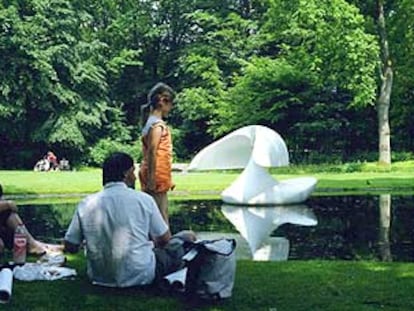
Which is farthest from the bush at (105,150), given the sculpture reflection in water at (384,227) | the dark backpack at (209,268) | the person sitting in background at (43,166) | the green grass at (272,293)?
the dark backpack at (209,268)

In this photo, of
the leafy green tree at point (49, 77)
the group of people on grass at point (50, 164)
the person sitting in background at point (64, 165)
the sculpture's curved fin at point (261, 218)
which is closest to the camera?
the sculpture's curved fin at point (261, 218)

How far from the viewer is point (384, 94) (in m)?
32.3

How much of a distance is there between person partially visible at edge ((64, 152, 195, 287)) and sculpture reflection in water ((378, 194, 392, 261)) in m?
4.21

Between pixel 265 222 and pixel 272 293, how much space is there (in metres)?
8.20

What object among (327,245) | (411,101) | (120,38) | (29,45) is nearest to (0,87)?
(29,45)

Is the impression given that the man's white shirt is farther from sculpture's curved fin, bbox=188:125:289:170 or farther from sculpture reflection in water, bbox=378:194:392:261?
sculpture's curved fin, bbox=188:125:289:170

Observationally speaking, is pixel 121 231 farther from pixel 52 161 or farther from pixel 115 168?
pixel 52 161

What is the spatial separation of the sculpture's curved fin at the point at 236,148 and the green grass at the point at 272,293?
10865 mm

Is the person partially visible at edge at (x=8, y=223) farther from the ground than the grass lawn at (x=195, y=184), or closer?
farther from the ground

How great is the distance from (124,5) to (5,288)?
45166mm

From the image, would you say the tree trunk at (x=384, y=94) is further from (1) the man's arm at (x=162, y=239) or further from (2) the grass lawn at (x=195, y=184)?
(1) the man's arm at (x=162, y=239)

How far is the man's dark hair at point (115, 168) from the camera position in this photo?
6.18 meters

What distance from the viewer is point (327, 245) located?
36.4ft

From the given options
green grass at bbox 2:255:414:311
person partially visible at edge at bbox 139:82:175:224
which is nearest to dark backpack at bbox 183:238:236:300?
green grass at bbox 2:255:414:311
